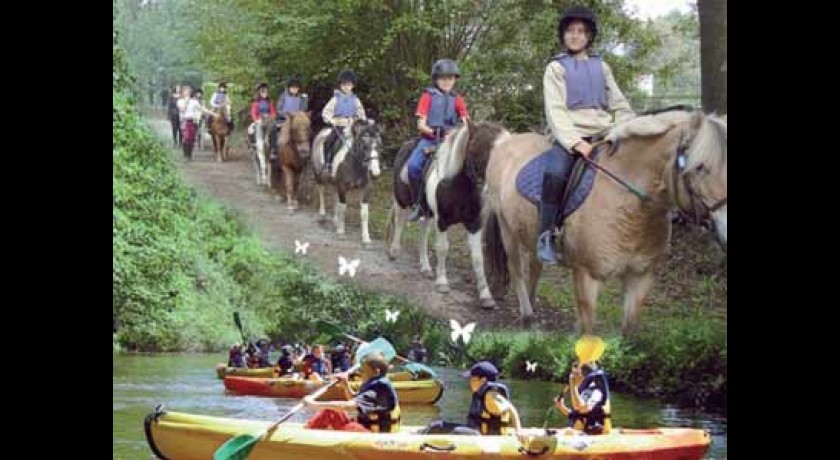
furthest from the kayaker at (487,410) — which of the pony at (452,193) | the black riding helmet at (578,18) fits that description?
the black riding helmet at (578,18)

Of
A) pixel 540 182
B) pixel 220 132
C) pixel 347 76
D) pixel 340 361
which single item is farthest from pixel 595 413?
pixel 220 132

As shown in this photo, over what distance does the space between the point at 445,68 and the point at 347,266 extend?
0.91 metres

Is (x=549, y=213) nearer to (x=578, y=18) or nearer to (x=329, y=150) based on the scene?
(x=578, y=18)

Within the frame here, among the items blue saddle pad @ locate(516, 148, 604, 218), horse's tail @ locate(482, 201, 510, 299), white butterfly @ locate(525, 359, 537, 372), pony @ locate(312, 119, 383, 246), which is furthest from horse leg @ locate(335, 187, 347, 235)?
white butterfly @ locate(525, 359, 537, 372)

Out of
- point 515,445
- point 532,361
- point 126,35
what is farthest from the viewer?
point 126,35

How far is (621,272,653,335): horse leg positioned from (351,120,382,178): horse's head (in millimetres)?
1145

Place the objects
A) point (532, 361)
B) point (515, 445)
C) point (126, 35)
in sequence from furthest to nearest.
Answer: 1. point (126, 35)
2. point (532, 361)
3. point (515, 445)

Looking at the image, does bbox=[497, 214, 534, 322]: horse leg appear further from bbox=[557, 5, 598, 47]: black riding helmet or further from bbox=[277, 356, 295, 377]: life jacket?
bbox=[277, 356, 295, 377]: life jacket

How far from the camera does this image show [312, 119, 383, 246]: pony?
634 centimetres

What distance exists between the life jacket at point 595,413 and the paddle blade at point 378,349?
2.59 feet
